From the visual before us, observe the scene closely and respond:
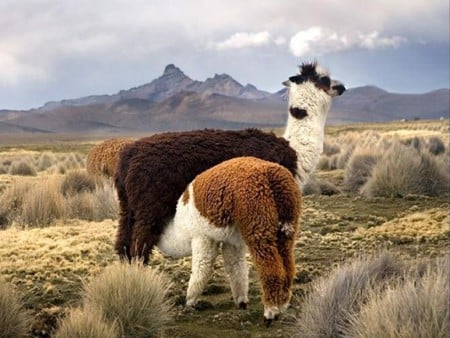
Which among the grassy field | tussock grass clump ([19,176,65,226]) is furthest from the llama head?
tussock grass clump ([19,176,65,226])

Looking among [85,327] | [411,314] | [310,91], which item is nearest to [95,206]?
[310,91]

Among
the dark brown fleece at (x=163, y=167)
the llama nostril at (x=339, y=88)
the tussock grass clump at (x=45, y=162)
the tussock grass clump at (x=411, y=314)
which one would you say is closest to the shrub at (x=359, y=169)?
the llama nostril at (x=339, y=88)

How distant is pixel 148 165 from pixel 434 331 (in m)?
4.01

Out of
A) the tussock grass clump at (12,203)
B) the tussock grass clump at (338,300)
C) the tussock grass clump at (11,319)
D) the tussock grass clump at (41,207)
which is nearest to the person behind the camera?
the tussock grass clump at (338,300)

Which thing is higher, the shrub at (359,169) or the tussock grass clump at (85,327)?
the shrub at (359,169)

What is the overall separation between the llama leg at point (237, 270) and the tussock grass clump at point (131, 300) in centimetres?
97

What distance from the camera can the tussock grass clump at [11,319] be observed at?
20.1 feet

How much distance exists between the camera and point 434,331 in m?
4.70

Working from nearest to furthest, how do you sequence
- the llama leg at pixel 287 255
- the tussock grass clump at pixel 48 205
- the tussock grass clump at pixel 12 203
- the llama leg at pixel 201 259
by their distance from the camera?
the llama leg at pixel 287 255 → the llama leg at pixel 201 259 → the tussock grass clump at pixel 48 205 → the tussock grass clump at pixel 12 203

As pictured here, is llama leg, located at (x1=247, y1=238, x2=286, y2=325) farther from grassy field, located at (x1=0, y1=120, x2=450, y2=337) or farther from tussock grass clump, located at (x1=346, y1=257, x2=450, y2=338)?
tussock grass clump, located at (x1=346, y1=257, x2=450, y2=338)

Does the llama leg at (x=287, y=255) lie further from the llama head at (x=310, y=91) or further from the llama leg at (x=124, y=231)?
the llama head at (x=310, y=91)

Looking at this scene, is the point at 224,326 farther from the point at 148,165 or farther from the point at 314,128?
the point at 314,128

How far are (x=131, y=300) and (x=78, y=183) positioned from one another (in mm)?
12825

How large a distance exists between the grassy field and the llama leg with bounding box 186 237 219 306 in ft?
1.18
